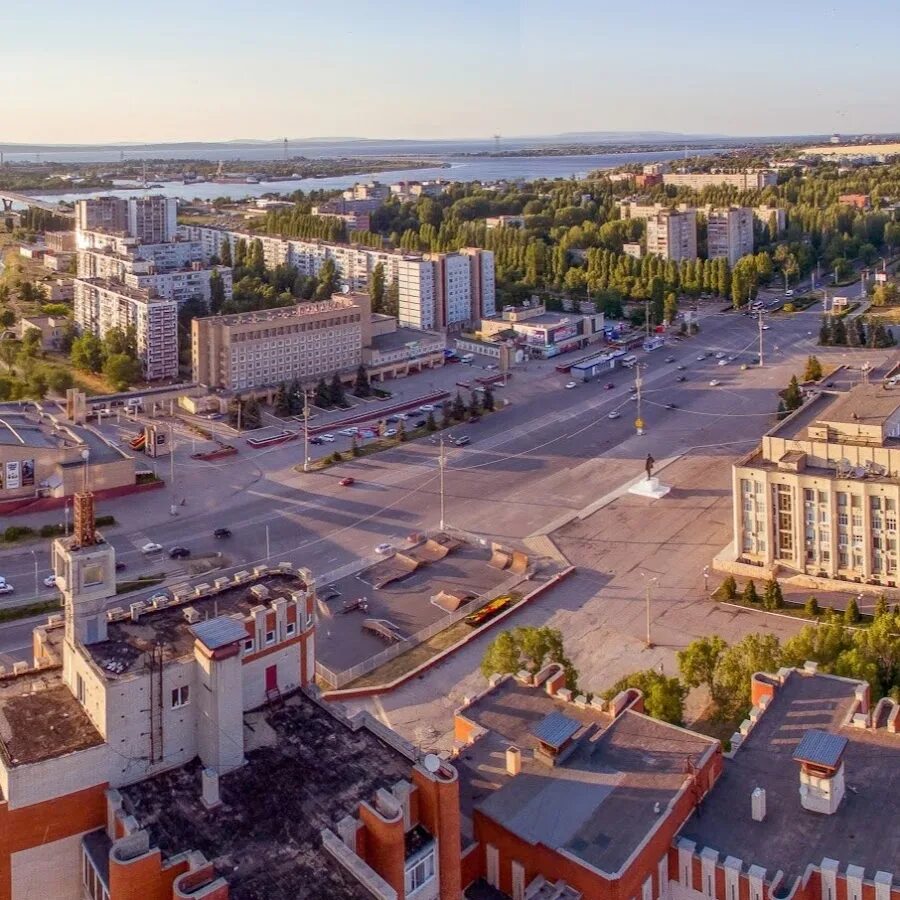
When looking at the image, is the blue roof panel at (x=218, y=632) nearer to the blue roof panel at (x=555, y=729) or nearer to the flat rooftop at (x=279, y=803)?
the flat rooftop at (x=279, y=803)

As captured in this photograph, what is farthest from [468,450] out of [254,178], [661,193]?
[254,178]

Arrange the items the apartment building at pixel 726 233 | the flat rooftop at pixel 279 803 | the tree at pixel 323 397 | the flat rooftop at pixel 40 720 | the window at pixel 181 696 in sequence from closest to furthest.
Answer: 1. the flat rooftop at pixel 279 803
2. the flat rooftop at pixel 40 720
3. the window at pixel 181 696
4. the tree at pixel 323 397
5. the apartment building at pixel 726 233

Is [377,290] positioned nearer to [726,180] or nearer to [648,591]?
[648,591]

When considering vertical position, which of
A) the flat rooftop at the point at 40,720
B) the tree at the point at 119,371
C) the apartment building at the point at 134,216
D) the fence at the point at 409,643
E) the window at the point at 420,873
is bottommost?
the fence at the point at 409,643

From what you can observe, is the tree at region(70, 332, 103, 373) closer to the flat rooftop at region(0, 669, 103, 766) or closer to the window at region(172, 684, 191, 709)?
the flat rooftop at region(0, 669, 103, 766)

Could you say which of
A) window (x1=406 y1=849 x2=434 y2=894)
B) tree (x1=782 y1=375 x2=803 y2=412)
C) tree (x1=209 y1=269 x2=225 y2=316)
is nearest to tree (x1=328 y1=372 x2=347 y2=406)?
tree (x1=209 y1=269 x2=225 y2=316)

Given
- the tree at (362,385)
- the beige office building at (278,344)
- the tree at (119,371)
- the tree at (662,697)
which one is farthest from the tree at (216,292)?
the tree at (662,697)

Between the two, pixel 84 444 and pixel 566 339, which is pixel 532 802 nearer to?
pixel 84 444
